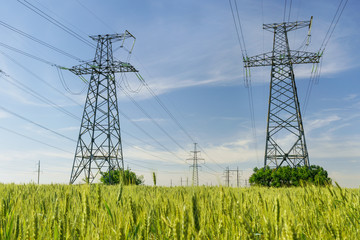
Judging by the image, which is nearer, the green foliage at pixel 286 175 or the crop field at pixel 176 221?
the crop field at pixel 176 221

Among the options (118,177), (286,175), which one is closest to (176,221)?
(118,177)

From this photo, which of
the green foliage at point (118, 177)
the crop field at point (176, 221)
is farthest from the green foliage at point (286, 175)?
the crop field at point (176, 221)

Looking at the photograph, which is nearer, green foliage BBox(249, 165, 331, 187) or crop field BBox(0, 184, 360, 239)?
crop field BBox(0, 184, 360, 239)

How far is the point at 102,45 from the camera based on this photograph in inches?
1101

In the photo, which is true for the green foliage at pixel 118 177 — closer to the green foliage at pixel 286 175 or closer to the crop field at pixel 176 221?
the crop field at pixel 176 221

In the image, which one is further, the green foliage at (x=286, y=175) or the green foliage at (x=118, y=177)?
the green foliage at (x=286, y=175)

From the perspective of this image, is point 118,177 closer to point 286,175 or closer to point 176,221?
point 176,221

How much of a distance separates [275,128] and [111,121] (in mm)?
15213

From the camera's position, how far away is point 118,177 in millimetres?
6301

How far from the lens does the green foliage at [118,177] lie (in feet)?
5.28

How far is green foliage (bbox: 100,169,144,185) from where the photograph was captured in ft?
5.28

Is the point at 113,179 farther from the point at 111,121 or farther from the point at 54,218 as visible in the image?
the point at 54,218

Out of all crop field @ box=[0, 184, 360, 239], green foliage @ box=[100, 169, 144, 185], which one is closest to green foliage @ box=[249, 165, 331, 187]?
green foliage @ box=[100, 169, 144, 185]

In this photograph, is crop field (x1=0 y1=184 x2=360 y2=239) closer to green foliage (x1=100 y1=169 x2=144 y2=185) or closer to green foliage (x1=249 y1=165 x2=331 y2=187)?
green foliage (x1=100 y1=169 x2=144 y2=185)
